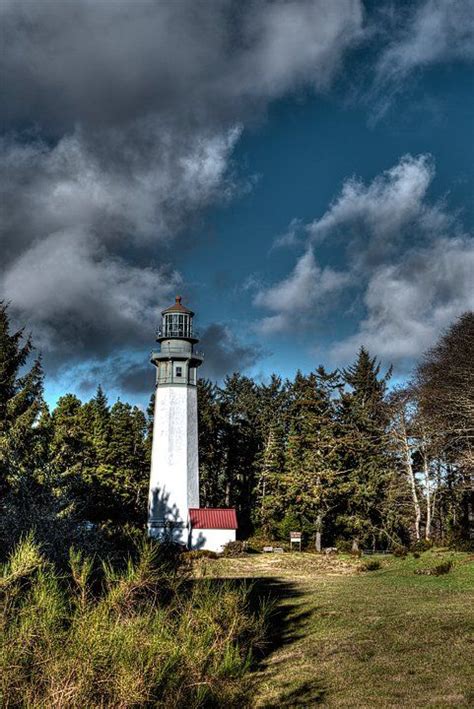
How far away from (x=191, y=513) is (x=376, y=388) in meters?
21.9

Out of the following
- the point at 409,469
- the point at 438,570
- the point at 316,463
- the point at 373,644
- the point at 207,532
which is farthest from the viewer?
the point at 316,463

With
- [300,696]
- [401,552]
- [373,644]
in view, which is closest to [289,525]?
[401,552]

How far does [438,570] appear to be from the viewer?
2402 centimetres

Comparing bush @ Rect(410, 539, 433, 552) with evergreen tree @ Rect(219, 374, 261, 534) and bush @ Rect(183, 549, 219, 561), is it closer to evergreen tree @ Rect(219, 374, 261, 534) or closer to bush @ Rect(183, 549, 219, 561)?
bush @ Rect(183, 549, 219, 561)

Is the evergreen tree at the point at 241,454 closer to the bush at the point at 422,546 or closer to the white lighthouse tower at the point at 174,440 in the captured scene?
the white lighthouse tower at the point at 174,440

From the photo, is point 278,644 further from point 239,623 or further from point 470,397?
point 470,397

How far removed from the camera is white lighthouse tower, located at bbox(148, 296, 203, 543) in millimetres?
40406

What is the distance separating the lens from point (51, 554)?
1575 cm

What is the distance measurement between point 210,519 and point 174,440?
5533 mm

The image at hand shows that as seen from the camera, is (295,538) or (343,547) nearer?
(343,547)

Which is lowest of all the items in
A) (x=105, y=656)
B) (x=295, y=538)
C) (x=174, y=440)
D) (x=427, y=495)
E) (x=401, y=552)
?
(x=401, y=552)

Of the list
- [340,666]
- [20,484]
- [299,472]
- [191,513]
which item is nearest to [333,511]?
[299,472]

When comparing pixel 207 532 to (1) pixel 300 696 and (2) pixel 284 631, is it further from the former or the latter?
(1) pixel 300 696

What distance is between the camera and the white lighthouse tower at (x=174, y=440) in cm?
4041
